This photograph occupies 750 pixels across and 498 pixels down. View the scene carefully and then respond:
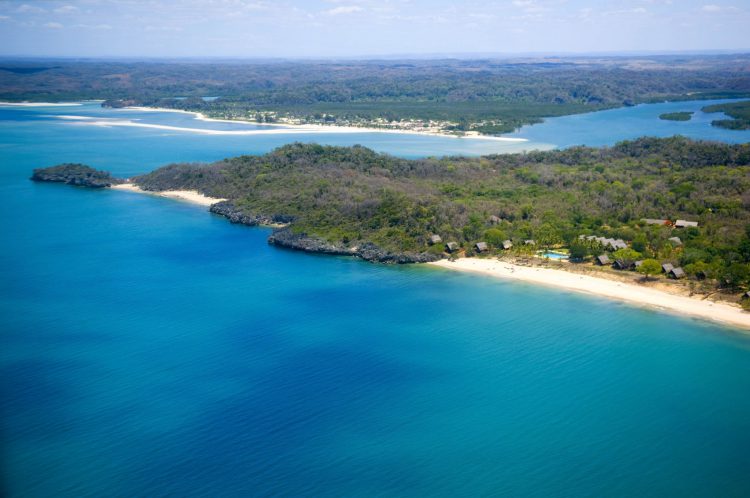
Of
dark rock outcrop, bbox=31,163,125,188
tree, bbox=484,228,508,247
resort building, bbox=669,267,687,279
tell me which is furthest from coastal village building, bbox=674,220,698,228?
dark rock outcrop, bbox=31,163,125,188

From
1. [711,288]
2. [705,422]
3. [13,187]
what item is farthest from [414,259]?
[13,187]

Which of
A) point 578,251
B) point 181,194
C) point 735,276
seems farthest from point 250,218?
point 735,276

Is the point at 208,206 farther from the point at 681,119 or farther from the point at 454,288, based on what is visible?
the point at 681,119

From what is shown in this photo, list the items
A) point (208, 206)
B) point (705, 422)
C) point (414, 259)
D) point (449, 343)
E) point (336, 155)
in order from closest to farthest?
point (705, 422) < point (449, 343) < point (414, 259) < point (208, 206) < point (336, 155)

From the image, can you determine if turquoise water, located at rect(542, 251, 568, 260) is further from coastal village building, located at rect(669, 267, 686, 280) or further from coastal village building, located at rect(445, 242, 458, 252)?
coastal village building, located at rect(669, 267, 686, 280)

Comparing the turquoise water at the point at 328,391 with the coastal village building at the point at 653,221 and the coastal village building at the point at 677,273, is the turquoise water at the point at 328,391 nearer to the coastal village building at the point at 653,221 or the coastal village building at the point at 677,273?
the coastal village building at the point at 677,273

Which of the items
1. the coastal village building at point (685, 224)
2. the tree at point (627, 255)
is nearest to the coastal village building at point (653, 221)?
the coastal village building at point (685, 224)

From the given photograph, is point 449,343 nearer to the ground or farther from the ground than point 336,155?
nearer to the ground
